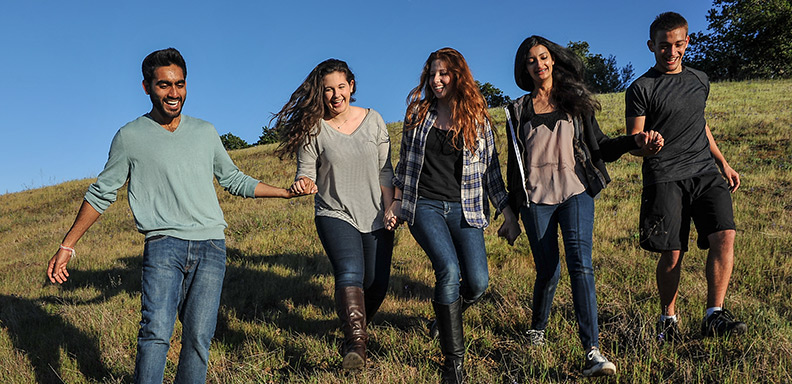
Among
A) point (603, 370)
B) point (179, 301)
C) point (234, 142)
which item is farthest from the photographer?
point (234, 142)

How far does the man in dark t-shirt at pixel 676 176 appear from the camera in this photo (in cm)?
394

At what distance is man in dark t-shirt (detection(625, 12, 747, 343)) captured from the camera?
3941 mm

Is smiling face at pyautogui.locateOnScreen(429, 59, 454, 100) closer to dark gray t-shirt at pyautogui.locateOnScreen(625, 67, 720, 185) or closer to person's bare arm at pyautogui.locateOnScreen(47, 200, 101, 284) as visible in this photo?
dark gray t-shirt at pyautogui.locateOnScreen(625, 67, 720, 185)

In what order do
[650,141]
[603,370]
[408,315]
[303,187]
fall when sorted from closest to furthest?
[603,370], [650,141], [303,187], [408,315]

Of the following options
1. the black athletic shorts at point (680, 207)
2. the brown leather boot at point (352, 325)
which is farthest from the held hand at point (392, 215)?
the black athletic shorts at point (680, 207)

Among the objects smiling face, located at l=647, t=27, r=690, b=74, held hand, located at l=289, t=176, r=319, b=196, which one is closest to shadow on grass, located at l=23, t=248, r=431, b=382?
held hand, located at l=289, t=176, r=319, b=196

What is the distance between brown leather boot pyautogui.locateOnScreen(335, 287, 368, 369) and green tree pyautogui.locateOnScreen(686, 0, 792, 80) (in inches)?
2125

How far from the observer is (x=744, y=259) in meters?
5.78

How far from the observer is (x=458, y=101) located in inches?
165

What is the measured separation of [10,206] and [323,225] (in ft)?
75.6

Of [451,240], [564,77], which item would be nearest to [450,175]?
[451,240]

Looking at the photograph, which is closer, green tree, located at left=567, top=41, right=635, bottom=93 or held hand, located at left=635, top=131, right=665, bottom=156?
held hand, located at left=635, top=131, right=665, bottom=156

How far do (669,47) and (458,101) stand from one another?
70.4 inches

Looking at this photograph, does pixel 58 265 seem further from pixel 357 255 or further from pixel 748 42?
pixel 748 42
